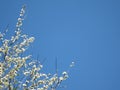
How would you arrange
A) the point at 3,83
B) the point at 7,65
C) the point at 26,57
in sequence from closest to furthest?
the point at 3,83, the point at 7,65, the point at 26,57

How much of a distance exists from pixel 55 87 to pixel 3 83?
157 centimetres

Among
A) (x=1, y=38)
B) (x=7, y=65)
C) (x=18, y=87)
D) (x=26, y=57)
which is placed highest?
(x=1, y=38)

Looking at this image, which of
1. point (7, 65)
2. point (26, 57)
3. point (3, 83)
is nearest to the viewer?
point (3, 83)

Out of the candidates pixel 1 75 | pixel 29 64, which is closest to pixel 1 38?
pixel 29 64

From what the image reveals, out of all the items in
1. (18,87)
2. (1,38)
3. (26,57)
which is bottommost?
(18,87)

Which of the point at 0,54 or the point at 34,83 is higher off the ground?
the point at 0,54

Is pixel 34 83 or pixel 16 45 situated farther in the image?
pixel 16 45

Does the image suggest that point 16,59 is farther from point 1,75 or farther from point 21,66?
point 1,75

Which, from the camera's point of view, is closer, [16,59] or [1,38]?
[16,59]

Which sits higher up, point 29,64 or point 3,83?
point 29,64

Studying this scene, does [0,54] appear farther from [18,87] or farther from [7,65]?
[18,87]

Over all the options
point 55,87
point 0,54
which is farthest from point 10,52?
point 55,87

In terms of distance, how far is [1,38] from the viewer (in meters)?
9.96

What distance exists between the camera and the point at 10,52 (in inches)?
364
